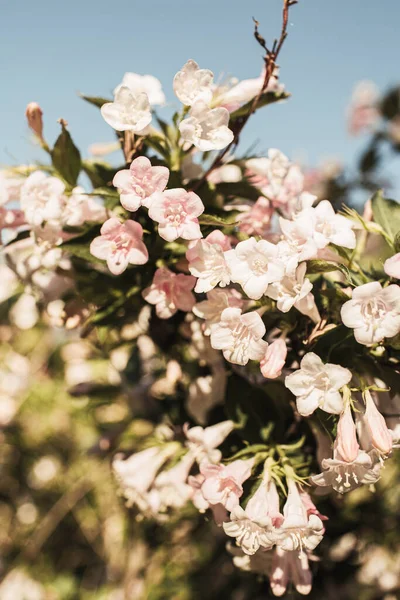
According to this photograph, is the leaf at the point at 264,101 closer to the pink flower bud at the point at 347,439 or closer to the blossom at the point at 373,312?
the blossom at the point at 373,312

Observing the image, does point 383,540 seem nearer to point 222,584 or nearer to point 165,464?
point 222,584

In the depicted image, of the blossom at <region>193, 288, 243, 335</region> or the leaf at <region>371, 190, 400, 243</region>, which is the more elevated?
the leaf at <region>371, 190, 400, 243</region>

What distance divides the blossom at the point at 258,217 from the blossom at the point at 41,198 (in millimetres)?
270

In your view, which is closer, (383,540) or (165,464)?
(165,464)

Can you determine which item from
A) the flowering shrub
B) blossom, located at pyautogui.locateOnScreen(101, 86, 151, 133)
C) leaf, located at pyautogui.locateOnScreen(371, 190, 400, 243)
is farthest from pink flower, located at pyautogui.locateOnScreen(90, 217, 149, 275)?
leaf, located at pyautogui.locateOnScreen(371, 190, 400, 243)

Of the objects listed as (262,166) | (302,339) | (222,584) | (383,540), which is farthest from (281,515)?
(222,584)

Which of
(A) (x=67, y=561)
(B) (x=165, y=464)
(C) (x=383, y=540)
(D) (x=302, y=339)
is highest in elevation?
(D) (x=302, y=339)

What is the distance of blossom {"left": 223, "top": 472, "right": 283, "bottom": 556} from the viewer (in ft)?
2.10

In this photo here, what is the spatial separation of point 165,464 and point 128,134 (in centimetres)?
55

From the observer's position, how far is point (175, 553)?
163cm

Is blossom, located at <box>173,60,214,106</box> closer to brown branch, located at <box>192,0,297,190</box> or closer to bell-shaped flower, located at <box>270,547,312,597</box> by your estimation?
brown branch, located at <box>192,0,297,190</box>

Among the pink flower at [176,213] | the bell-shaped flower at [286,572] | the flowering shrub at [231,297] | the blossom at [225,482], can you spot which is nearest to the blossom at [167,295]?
the flowering shrub at [231,297]

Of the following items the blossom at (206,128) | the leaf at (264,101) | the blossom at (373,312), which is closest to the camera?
the blossom at (373,312)

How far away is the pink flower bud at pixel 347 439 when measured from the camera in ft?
1.98
